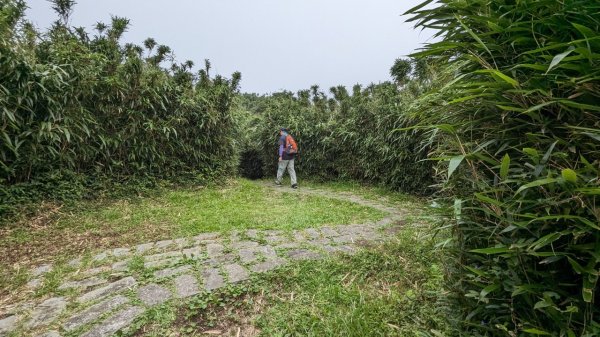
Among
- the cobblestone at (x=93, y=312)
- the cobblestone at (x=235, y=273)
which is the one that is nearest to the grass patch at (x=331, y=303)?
the cobblestone at (x=235, y=273)

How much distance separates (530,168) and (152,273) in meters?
2.66

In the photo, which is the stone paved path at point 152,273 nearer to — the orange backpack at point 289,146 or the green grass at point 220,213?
the green grass at point 220,213

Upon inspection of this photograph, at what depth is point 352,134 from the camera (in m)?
7.92

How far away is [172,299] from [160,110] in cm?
470

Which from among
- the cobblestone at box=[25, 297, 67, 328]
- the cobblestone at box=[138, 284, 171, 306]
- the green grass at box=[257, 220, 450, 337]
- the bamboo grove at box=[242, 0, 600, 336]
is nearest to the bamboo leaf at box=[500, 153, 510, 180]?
the bamboo grove at box=[242, 0, 600, 336]

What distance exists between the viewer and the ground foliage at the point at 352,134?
6238 mm

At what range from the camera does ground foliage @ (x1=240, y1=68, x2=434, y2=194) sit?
6.24m

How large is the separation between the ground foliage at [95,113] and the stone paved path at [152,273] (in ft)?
7.29

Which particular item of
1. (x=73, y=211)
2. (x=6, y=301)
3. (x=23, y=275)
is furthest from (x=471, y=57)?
(x=73, y=211)

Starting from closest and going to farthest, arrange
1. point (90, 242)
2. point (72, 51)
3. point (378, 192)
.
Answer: point (90, 242), point (72, 51), point (378, 192)

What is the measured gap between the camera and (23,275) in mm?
2600

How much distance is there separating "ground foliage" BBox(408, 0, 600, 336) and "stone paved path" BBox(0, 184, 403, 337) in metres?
1.83

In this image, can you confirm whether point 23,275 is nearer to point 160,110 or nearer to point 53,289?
point 53,289

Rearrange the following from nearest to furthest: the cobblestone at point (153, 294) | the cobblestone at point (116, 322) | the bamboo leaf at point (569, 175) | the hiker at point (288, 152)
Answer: the bamboo leaf at point (569, 175) < the cobblestone at point (116, 322) < the cobblestone at point (153, 294) < the hiker at point (288, 152)
